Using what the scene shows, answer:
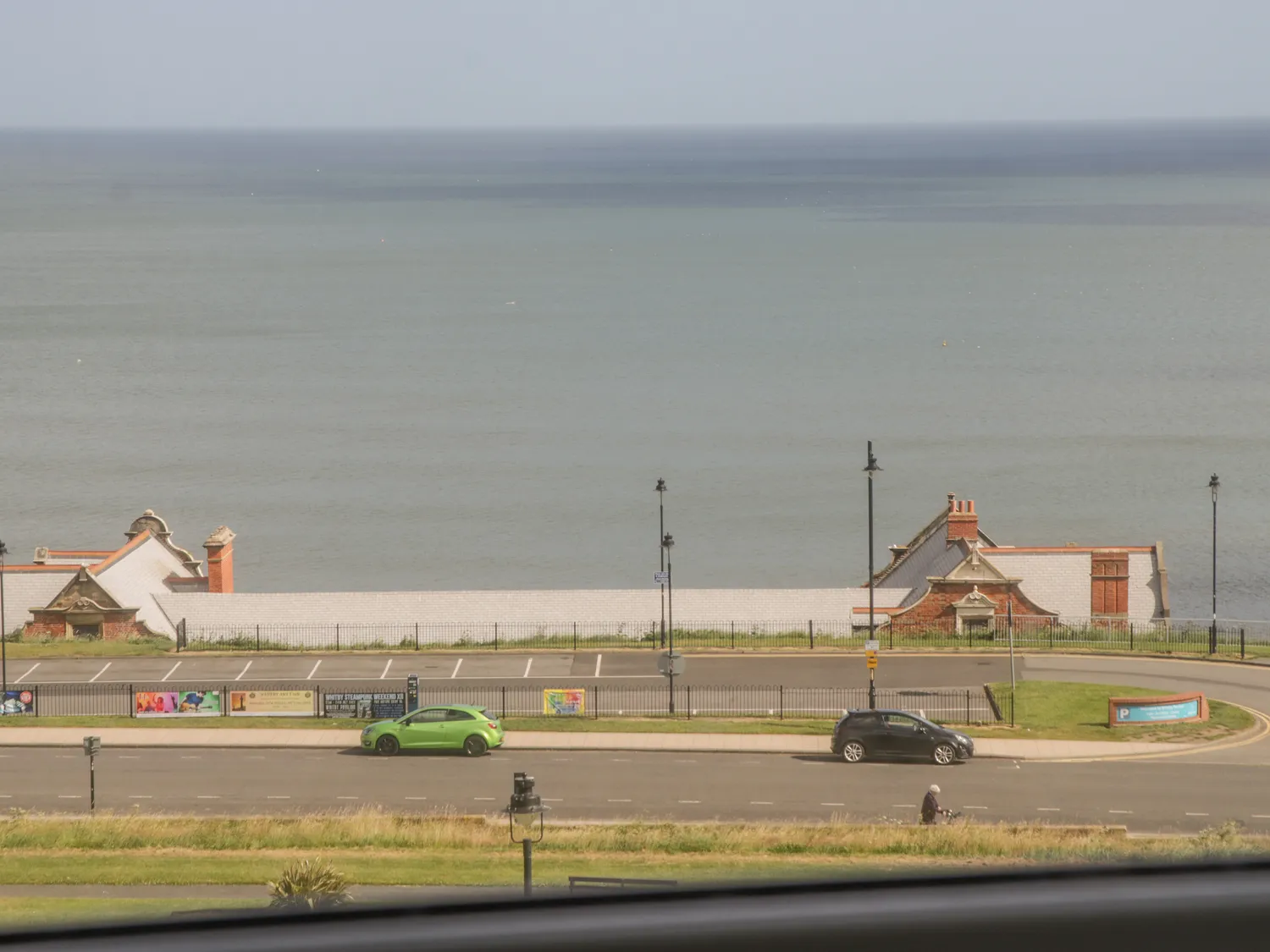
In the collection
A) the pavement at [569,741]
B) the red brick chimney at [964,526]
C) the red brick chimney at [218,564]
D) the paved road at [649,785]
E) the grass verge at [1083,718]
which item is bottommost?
the paved road at [649,785]

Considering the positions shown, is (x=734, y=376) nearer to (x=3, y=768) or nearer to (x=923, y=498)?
(x=923, y=498)

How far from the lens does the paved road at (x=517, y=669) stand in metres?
40.9

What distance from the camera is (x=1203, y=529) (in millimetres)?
76375

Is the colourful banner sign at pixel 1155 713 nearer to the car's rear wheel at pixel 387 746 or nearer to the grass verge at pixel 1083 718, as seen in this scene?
the grass verge at pixel 1083 718

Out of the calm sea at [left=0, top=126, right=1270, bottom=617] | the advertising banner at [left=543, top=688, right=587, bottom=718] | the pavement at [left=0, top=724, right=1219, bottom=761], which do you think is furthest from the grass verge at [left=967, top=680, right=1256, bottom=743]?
the calm sea at [left=0, top=126, right=1270, bottom=617]

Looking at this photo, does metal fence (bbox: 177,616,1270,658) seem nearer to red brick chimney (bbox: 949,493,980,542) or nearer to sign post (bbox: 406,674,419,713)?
red brick chimney (bbox: 949,493,980,542)

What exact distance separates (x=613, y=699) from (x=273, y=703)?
783 cm

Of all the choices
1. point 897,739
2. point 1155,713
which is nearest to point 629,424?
point 1155,713

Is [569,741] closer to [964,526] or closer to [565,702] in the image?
[565,702]

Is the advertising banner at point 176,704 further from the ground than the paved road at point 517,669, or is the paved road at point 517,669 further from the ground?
the paved road at point 517,669

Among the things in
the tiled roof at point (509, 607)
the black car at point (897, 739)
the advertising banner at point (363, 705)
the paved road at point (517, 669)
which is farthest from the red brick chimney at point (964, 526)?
the advertising banner at point (363, 705)

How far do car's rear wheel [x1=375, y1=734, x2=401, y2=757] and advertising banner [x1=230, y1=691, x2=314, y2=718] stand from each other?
4065 mm

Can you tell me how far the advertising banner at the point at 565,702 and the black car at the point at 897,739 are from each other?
6.56 m

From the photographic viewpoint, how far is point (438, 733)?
33250 mm
